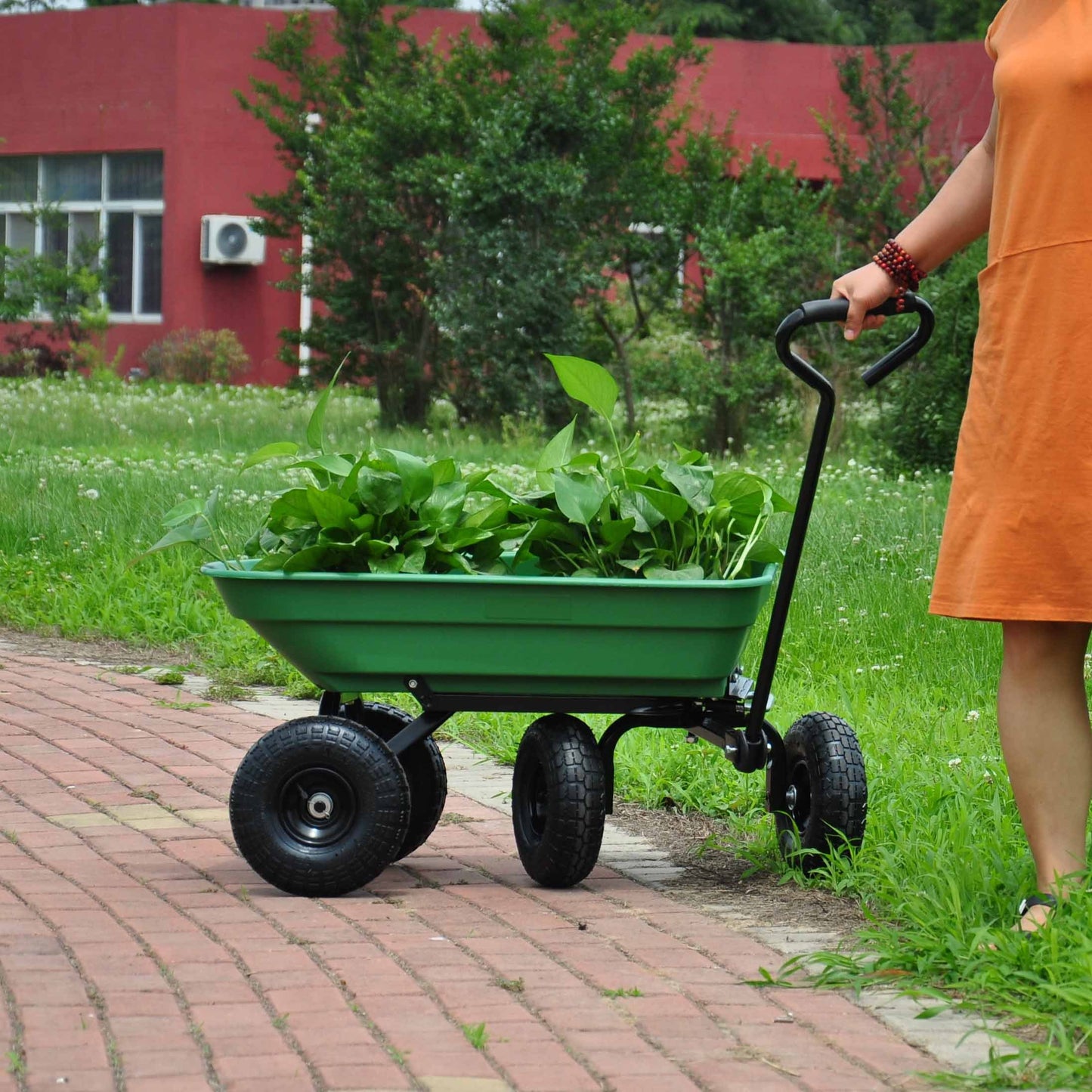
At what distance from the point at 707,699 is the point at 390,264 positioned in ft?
39.2

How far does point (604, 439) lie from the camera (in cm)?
1411

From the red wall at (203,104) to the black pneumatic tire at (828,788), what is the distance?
61.2ft

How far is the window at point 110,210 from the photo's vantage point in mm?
22812

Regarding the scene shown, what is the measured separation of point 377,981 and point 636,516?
1177 millimetres

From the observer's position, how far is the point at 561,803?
139 inches

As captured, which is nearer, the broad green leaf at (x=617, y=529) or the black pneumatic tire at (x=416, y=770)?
the broad green leaf at (x=617, y=529)

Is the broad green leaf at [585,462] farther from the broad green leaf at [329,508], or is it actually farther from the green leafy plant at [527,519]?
the broad green leaf at [329,508]

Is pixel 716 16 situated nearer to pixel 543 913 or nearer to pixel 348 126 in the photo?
pixel 348 126

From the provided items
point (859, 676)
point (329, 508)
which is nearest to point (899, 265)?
point (329, 508)

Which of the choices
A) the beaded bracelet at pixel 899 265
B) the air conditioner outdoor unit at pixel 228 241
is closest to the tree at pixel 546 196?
the air conditioner outdoor unit at pixel 228 241

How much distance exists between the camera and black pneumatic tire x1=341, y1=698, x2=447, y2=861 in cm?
390

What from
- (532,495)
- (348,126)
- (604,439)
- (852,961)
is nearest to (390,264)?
(348,126)

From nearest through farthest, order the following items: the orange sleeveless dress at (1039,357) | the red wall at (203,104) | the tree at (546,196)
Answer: the orange sleeveless dress at (1039,357) < the tree at (546,196) < the red wall at (203,104)

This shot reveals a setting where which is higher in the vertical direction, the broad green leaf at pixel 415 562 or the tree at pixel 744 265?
the tree at pixel 744 265
